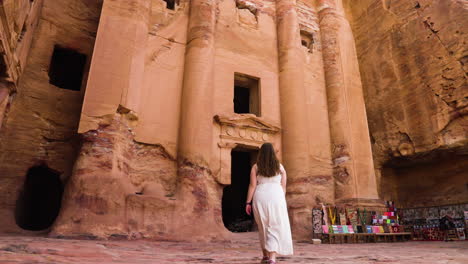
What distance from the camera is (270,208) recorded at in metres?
3.23

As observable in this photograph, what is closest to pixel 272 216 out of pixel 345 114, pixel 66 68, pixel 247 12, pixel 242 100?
pixel 345 114

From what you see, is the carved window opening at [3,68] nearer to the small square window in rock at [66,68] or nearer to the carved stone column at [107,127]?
the carved stone column at [107,127]

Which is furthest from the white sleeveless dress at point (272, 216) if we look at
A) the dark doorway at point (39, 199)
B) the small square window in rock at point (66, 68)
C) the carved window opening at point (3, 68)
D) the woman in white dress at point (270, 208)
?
the small square window in rock at point (66, 68)

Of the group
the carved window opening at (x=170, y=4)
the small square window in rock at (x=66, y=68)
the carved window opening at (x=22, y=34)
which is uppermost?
the carved window opening at (x=170, y=4)

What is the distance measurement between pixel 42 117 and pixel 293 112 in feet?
24.6

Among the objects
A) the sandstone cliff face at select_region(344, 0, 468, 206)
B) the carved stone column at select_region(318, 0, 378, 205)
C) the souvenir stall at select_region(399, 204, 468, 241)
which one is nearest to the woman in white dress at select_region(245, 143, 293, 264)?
the carved stone column at select_region(318, 0, 378, 205)

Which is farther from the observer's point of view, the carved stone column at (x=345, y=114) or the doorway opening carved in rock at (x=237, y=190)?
the doorway opening carved in rock at (x=237, y=190)

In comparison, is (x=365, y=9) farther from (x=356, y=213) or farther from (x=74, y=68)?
(x=74, y=68)

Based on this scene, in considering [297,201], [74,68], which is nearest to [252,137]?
[297,201]

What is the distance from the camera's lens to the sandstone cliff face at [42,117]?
23.2ft

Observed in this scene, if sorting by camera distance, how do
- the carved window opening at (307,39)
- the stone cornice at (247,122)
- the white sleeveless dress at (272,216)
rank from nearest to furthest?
the white sleeveless dress at (272,216) < the stone cornice at (247,122) < the carved window opening at (307,39)

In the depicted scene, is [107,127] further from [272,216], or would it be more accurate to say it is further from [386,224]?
[386,224]

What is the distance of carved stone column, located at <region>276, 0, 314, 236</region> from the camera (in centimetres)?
933

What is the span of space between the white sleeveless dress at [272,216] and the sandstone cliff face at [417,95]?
991 cm
